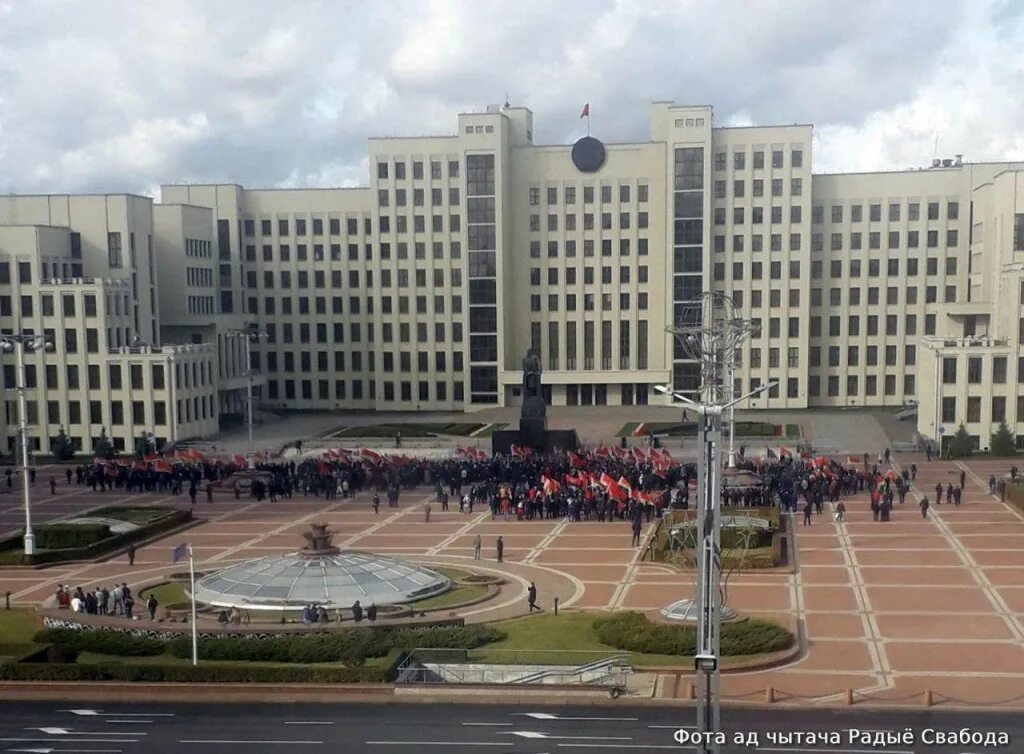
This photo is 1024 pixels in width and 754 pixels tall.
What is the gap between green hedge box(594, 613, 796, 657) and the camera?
28609mm

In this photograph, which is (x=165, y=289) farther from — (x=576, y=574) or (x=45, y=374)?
(x=576, y=574)

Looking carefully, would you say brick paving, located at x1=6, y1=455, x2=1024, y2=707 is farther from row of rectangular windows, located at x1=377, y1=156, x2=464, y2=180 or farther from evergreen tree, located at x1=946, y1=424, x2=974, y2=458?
row of rectangular windows, located at x1=377, y1=156, x2=464, y2=180

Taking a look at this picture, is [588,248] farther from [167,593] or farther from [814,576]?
[167,593]

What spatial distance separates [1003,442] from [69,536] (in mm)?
50931

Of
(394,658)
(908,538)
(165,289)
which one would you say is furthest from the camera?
A: (165,289)

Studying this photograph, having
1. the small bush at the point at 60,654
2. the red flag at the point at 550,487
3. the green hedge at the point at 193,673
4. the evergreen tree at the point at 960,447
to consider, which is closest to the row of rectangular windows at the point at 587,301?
the evergreen tree at the point at 960,447

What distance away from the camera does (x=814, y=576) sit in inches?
1490

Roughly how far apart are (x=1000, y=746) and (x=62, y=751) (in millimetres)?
19226

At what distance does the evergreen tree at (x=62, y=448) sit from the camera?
7212 centimetres

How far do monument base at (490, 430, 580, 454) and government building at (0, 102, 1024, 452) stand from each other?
89.2 ft

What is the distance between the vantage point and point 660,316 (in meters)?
93.1

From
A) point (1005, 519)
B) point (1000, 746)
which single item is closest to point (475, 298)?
point (1005, 519)

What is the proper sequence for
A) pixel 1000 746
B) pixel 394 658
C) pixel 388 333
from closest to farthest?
pixel 1000 746
pixel 394 658
pixel 388 333

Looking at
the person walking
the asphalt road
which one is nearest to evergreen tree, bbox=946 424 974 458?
the person walking
